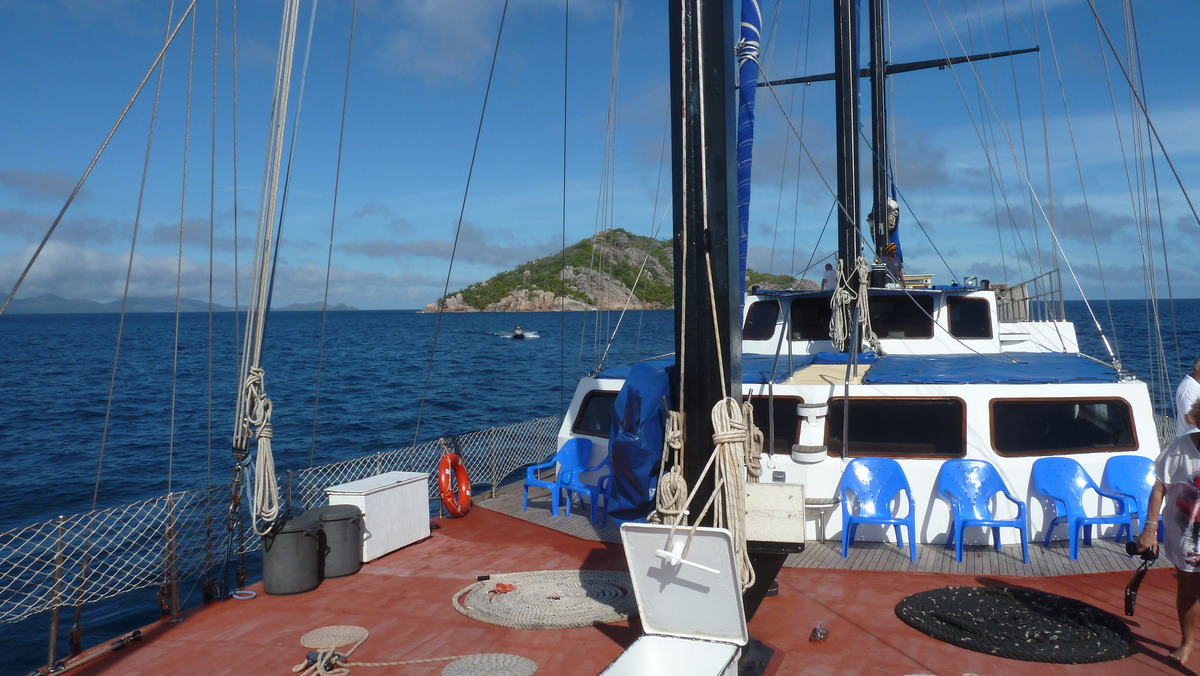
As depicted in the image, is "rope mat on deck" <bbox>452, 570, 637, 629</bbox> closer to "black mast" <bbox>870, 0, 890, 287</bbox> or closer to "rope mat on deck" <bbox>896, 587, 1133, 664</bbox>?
"rope mat on deck" <bbox>896, 587, 1133, 664</bbox>

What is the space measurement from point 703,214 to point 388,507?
4.73 meters

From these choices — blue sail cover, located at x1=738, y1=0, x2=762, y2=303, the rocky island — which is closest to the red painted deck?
blue sail cover, located at x1=738, y1=0, x2=762, y2=303

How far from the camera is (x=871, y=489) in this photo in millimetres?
7453

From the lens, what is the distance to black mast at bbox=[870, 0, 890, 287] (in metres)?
13.2

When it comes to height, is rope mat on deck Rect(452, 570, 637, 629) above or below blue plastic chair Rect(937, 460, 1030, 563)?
below

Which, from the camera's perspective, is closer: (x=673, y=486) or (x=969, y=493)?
(x=673, y=486)

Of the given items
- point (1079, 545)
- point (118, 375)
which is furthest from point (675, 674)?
point (118, 375)

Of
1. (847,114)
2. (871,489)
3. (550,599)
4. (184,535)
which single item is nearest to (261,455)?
(184,535)

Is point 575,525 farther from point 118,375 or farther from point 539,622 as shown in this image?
point 118,375

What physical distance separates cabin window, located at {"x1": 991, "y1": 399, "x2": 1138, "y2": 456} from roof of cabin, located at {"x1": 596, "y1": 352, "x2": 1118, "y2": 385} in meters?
0.27

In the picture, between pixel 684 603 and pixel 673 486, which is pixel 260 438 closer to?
pixel 673 486

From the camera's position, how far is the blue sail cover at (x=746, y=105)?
Answer: 25.1ft

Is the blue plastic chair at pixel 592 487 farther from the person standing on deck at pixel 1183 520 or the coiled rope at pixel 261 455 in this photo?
the person standing on deck at pixel 1183 520

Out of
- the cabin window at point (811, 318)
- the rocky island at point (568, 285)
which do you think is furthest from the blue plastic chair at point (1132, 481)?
the rocky island at point (568, 285)
